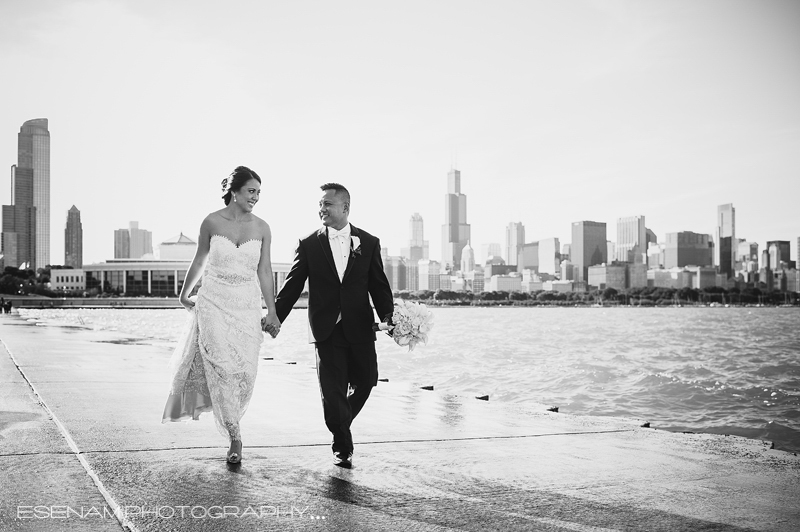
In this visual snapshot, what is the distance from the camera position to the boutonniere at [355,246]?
21.2 ft

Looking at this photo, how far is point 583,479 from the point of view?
232 inches

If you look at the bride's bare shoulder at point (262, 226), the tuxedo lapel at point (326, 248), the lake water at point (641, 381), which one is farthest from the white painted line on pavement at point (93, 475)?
the lake water at point (641, 381)

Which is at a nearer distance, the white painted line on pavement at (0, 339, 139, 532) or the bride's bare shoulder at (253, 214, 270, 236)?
the white painted line on pavement at (0, 339, 139, 532)

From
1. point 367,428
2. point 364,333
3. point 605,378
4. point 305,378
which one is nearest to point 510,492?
point 364,333

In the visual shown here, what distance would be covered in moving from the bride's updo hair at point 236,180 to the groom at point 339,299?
0.62 m

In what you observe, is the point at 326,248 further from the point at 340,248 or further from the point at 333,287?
the point at 333,287

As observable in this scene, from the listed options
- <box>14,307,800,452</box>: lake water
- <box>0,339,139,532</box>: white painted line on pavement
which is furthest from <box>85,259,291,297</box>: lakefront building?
<box>0,339,139,532</box>: white painted line on pavement

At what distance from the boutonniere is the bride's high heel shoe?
1.73 meters

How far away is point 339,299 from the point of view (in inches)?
251

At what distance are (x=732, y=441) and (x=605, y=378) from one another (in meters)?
19.2

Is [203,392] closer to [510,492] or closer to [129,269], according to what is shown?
[510,492]

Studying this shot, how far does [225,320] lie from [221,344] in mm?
193

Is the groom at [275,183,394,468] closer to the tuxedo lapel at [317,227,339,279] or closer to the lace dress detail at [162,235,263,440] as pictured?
the tuxedo lapel at [317,227,339,279]

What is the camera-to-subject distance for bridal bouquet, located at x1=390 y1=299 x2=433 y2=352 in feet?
22.3
